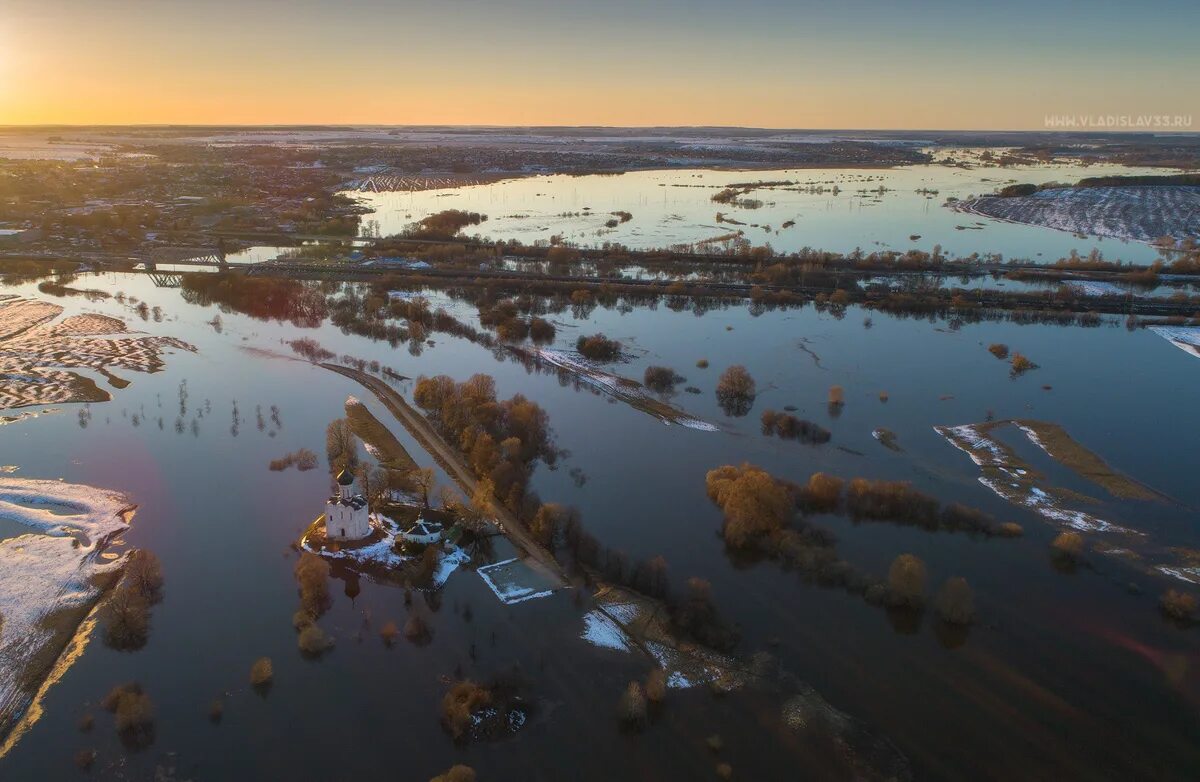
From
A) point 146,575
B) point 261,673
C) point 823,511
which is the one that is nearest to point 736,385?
point 823,511

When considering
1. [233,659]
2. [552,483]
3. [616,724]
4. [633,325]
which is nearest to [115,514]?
[233,659]

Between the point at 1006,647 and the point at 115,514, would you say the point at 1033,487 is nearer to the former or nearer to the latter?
the point at 1006,647

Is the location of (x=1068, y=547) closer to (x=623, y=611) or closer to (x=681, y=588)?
(x=681, y=588)

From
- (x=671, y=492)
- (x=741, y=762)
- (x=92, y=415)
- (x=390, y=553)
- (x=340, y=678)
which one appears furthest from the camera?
(x=92, y=415)

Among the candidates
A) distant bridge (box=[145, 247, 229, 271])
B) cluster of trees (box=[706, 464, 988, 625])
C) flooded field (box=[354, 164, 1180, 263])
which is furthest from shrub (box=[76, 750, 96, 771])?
flooded field (box=[354, 164, 1180, 263])

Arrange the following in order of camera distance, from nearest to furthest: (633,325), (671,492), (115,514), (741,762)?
(741,762), (115,514), (671,492), (633,325)

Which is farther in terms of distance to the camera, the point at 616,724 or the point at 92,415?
the point at 92,415
